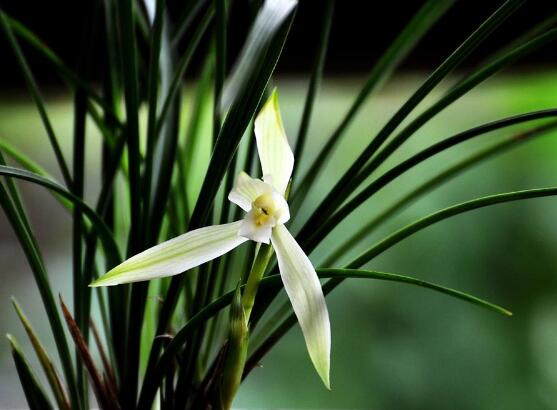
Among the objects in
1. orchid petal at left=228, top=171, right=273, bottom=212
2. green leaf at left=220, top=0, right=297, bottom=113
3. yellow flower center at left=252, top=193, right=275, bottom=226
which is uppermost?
green leaf at left=220, top=0, right=297, bottom=113

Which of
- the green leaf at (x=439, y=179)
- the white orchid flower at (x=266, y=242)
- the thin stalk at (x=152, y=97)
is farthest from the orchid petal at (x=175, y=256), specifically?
the green leaf at (x=439, y=179)

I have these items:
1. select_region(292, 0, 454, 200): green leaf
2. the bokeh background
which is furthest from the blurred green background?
select_region(292, 0, 454, 200): green leaf

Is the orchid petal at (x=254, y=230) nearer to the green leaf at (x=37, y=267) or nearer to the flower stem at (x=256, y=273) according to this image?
the flower stem at (x=256, y=273)

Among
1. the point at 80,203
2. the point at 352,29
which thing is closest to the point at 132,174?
the point at 80,203

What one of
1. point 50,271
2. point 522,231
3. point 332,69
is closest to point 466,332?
point 522,231

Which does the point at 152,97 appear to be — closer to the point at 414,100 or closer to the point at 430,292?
the point at 414,100

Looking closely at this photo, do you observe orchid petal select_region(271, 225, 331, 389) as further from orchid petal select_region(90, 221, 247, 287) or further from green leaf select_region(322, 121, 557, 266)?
green leaf select_region(322, 121, 557, 266)

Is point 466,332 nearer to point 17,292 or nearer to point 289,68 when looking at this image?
point 289,68
